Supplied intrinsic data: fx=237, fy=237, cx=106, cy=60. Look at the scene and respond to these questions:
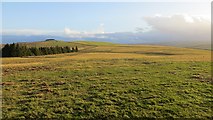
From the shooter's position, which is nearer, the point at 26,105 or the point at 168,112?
the point at 168,112

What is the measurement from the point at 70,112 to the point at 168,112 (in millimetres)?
6118

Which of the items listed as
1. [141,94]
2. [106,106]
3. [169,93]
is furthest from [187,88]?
[106,106]

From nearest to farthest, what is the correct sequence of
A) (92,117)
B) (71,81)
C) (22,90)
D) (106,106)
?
(92,117) < (106,106) < (22,90) < (71,81)

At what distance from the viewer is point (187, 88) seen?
19.5 meters

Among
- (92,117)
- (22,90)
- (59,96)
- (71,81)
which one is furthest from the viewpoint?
(71,81)

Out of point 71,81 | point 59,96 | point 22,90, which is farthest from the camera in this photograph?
point 71,81

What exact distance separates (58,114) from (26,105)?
108 inches

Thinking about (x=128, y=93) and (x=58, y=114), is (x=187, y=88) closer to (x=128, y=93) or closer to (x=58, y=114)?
(x=128, y=93)

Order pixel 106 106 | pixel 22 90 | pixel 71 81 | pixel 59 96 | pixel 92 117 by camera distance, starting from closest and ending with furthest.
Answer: pixel 92 117 → pixel 106 106 → pixel 59 96 → pixel 22 90 → pixel 71 81

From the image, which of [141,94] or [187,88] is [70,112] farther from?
[187,88]

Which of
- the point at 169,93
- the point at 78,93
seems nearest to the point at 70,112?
the point at 78,93

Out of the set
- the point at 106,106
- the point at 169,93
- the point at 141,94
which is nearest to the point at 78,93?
the point at 106,106

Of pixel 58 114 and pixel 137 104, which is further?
pixel 137 104

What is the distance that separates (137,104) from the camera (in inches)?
625
